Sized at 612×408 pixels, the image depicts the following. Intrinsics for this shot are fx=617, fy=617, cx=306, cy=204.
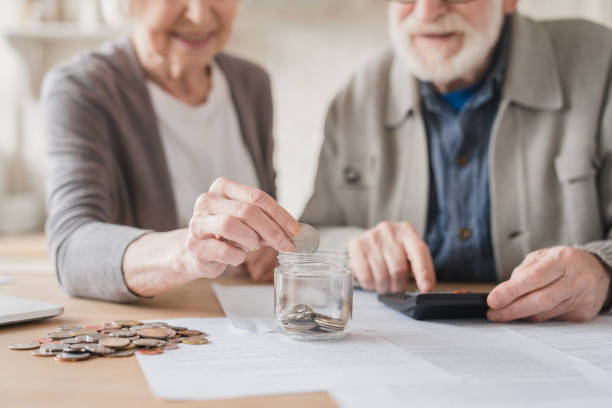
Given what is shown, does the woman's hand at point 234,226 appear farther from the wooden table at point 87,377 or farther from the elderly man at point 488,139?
the elderly man at point 488,139

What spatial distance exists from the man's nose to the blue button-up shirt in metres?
0.23

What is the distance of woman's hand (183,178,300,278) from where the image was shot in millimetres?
926

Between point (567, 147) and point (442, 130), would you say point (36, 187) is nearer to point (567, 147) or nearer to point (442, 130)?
point (442, 130)

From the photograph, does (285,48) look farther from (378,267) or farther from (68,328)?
(68,328)

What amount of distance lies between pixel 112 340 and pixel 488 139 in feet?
3.80

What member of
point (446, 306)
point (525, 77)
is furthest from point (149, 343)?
point (525, 77)

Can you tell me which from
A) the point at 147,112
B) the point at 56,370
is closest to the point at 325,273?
the point at 56,370

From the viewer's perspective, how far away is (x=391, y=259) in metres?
1.20

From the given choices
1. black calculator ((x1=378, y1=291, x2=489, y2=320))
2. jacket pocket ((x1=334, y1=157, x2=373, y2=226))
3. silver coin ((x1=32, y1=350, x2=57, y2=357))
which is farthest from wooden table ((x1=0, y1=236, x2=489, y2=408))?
jacket pocket ((x1=334, y1=157, x2=373, y2=226))

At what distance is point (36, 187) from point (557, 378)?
305cm


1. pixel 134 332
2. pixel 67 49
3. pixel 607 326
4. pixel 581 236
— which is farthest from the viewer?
pixel 67 49

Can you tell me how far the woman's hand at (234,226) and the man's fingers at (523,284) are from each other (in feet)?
1.16

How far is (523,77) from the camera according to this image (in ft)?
5.32

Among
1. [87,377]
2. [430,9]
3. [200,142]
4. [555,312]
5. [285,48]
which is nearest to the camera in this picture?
[87,377]
